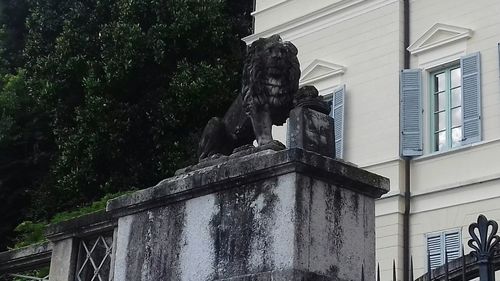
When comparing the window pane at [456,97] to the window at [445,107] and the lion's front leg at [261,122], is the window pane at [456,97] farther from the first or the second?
the lion's front leg at [261,122]

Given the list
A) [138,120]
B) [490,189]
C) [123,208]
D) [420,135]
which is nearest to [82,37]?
[138,120]

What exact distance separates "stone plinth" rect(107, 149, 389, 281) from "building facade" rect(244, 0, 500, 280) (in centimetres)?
976

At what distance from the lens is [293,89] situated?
5.65 m

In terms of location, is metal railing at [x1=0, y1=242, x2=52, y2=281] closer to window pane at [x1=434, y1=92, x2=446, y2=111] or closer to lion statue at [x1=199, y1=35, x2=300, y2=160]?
lion statue at [x1=199, y1=35, x2=300, y2=160]

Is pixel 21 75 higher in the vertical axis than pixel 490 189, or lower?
higher

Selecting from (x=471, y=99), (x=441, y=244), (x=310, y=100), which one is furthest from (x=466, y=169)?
(x=310, y=100)

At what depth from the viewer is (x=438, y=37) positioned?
16.3m

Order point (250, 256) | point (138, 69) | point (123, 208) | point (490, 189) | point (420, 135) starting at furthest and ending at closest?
point (138, 69), point (420, 135), point (490, 189), point (123, 208), point (250, 256)

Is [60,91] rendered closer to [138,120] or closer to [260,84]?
[138,120]

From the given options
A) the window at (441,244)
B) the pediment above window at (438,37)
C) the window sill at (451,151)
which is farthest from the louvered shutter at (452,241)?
the pediment above window at (438,37)

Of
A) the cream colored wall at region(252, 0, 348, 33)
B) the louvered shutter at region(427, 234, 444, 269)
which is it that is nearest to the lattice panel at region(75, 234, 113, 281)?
the louvered shutter at region(427, 234, 444, 269)

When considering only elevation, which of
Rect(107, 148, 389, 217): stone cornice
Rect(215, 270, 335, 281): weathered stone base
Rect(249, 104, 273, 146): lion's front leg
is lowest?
Rect(215, 270, 335, 281): weathered stone base

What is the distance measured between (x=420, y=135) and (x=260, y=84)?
10781 mm

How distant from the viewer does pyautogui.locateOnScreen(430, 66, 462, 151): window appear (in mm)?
15664
